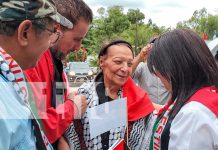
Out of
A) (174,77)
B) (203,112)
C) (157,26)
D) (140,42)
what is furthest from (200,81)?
(157,26)

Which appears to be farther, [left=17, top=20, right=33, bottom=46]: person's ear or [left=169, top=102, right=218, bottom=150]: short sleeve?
[left=169, top=102, right=218, bottom=150]: short sleeve

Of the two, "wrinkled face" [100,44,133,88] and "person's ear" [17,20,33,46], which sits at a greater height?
"person's ear" [17,20,33,46]

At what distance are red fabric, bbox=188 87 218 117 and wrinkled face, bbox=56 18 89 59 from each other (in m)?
0.80

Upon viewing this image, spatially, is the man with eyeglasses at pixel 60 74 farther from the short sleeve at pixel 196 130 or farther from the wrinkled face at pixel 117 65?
the short sleeve at pixel 196 130

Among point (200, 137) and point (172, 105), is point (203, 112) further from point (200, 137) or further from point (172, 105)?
point (172, 105)

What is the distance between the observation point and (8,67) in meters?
0.99

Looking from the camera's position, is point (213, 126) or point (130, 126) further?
point (130, 126)

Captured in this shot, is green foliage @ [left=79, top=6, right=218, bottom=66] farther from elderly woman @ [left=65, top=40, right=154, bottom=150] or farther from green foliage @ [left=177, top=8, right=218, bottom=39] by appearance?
elderly woman @ [left=65, top=40, right=154, bottom=150]

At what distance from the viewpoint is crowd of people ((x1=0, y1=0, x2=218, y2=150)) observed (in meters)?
1.02

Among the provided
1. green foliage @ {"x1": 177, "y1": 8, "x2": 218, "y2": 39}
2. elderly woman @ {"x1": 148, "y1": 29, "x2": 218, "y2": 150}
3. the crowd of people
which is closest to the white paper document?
the crowd of people

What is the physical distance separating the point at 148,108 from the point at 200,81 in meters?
0.68

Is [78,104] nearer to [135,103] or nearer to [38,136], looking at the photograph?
[135,103]

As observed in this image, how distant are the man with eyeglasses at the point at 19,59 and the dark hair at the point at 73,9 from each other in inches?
26.4

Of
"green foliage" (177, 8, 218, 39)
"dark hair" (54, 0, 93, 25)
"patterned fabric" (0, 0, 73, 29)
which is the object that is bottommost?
"patterned fabric" (0, 0, 73, 29)
